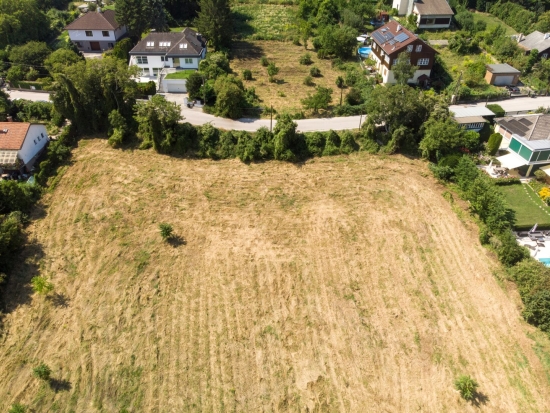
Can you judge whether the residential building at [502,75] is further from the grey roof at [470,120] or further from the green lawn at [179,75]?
Result: the green lawn at [179,75]

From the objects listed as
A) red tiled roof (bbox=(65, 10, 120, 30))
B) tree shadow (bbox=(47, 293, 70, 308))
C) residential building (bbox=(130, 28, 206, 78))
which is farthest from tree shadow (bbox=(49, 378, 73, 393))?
red tiled roof (bbox=(65, 10, 120, 30))

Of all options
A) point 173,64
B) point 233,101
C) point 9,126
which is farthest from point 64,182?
Answer: point 173,64

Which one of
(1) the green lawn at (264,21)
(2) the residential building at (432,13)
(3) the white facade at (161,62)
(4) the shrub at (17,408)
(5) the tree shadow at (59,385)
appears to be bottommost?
(5) the tree shadow at (59,385)

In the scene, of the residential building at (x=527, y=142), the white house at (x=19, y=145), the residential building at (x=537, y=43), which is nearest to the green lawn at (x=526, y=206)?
the residential building at (x=527, y=142)

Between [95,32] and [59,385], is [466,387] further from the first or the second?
[95,32]

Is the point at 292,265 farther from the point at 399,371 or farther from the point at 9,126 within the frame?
the point at 9,126

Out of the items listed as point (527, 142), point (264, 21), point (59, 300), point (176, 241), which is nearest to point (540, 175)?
point (527, 142)
